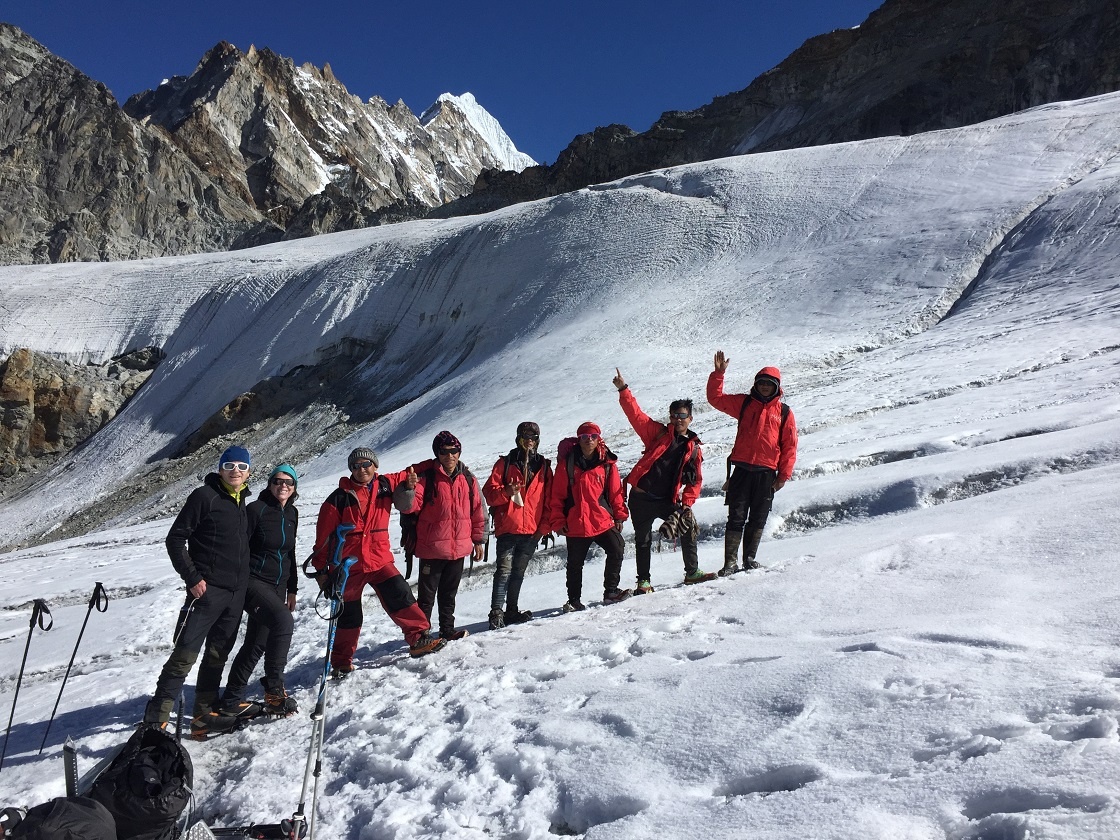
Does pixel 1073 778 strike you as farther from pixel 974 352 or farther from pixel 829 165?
pixel 829 165

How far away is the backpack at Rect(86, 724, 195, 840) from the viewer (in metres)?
3.06

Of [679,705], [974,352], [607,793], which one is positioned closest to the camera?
[607,793]

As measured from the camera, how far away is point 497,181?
213 ft

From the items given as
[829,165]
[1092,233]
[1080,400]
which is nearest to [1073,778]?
[1080,400]

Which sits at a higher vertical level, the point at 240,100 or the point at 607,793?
the point at 240,100

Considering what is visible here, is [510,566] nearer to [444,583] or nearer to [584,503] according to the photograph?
[444,583]

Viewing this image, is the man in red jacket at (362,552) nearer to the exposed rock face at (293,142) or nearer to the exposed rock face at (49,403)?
the exposed rock face at (49,403)

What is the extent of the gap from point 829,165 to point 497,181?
4131cm

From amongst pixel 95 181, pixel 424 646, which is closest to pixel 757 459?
pixel 424 646

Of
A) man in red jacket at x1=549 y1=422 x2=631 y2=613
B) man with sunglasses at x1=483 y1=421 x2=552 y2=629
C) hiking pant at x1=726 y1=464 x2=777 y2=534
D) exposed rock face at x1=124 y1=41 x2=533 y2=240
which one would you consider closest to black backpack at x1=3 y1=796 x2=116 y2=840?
man with sunglasses at x1=483 y1=421 x2=552 y2=629

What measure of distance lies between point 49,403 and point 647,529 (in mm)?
37169

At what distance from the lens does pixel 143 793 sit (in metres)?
3.09

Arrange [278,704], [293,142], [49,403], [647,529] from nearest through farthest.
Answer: [278,704], [647,529], [49,403], [293,142]

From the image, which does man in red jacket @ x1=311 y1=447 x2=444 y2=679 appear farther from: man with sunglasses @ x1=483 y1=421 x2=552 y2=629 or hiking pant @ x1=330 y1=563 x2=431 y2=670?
man with sunglasses @ x1=483 y1=421 x2=552 y2=629
